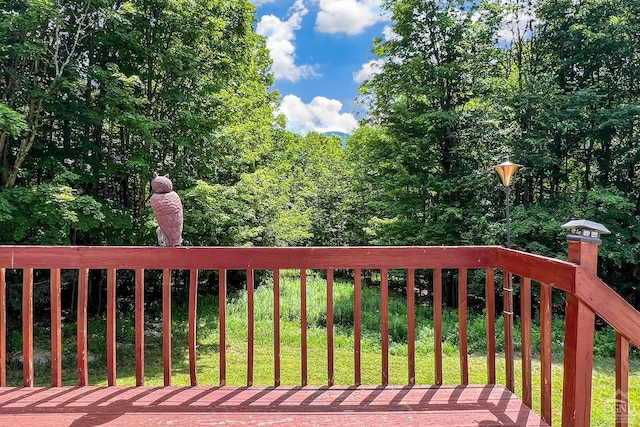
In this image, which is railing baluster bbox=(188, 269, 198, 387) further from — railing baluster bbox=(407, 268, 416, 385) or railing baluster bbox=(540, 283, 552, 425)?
railing baluster bbox=(540, 283, 552, 425)

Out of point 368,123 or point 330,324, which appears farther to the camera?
point 368,123

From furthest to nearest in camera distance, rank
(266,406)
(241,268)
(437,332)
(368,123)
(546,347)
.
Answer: (368,123), (437,332), (241,268), (266,406), (546,347)

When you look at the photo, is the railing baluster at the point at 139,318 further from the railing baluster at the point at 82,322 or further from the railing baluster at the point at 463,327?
the railing baluster at the point at 463,327

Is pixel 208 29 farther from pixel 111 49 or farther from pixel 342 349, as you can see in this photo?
pixel 342 349

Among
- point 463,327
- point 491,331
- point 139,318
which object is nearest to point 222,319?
point 139,318

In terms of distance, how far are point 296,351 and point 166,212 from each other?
4485 millimetres

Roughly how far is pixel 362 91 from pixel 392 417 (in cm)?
920

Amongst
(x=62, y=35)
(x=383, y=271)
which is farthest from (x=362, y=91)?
(x=383, y=271)

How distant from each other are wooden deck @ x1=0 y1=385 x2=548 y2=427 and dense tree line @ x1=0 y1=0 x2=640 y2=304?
416 cm

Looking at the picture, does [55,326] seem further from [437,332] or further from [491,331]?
[491,331]

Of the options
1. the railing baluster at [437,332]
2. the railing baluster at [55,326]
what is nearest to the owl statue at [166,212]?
the railing baluster at [55,326]

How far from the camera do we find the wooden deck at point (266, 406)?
1772 mm

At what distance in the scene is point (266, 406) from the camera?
1915 millimetres

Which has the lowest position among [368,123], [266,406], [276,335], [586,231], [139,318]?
[266,406]
